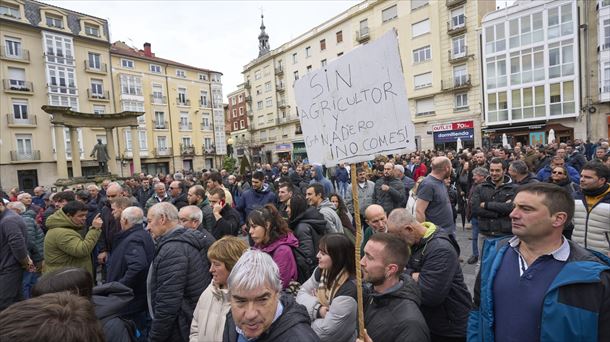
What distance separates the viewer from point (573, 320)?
5.46ft

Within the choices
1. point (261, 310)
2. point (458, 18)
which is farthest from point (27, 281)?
point (458, 18)

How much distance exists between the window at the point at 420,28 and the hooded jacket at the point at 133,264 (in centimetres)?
3180

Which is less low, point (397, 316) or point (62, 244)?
point (62, 244)

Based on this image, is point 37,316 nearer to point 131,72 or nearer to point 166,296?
point 166,296

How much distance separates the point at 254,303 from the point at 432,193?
11.0ft

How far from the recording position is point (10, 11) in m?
28.6

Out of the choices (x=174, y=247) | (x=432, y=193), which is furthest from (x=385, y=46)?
(x=432, y=193)

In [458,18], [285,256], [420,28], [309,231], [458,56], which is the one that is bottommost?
[285,256]

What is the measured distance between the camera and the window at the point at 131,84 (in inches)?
1464

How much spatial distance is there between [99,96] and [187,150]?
446 inches

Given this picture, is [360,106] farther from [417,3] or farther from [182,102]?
[182,102]

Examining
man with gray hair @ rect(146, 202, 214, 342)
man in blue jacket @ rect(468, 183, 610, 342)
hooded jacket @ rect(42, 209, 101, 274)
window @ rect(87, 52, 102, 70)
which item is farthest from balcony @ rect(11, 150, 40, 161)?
man in blue jacket @ rect(468, 183, 610, 342)

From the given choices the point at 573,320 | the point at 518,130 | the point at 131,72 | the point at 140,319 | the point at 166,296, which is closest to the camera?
the point at 573,320

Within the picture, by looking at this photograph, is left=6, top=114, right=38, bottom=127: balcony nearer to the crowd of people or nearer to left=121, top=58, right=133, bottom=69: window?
left=121, top=58, right=133, bottom=69: window
